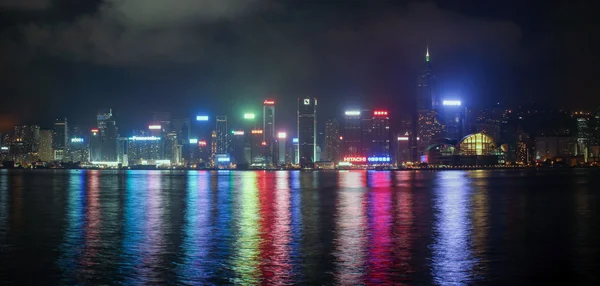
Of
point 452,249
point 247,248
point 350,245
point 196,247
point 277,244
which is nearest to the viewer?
point 452,249

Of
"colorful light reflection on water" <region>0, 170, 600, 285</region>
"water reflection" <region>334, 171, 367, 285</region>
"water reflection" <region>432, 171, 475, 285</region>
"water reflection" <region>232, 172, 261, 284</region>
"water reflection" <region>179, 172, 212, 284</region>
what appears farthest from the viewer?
→ "colorful light reflection on water" <region>0, 170, 600, 285</region>

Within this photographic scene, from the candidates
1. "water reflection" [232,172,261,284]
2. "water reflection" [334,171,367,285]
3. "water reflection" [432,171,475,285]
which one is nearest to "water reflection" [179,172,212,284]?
"water reflection" [232,172,261,284]

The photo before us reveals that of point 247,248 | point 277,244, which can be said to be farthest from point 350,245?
point 247,248

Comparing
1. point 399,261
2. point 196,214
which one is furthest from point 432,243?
point 196,214

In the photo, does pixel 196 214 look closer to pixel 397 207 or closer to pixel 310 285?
pixel 397 207

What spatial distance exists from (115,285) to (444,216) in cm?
2878

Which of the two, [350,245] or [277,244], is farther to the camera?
[277,244]

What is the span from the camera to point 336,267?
24000 mm

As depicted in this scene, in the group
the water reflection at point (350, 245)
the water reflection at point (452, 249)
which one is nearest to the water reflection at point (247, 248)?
the water reflection at point (350, 245)

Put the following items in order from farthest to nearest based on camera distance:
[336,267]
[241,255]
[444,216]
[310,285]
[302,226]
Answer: [444,216]
[302,226]
[241,255]
[336,267]
[310,285]

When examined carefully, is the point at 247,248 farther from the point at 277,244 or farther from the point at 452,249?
the point at 452,249

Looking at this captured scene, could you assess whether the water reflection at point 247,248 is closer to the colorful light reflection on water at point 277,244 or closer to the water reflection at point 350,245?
the colorful light reflection on water at point 277,244

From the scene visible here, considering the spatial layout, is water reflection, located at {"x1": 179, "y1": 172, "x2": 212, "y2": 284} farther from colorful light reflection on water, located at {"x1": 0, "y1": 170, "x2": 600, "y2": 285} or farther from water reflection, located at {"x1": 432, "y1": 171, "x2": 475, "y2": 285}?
water reflection, located at {"x1": 432, "y1": 171, "x2": 475, "y2": 285}

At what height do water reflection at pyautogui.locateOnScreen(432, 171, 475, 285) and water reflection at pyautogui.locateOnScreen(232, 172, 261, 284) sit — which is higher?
water reflection at pyautogui.locateOnScreen(232, 172, 261, 284)
